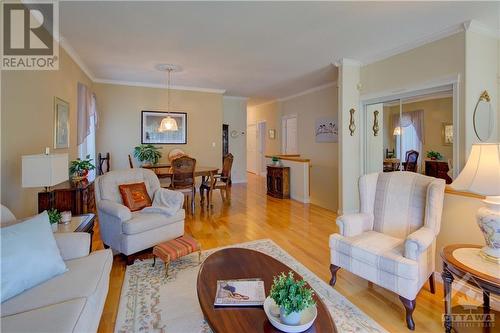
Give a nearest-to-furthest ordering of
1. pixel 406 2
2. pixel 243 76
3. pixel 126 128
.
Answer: pixel 406 2 < pixel 243 76 < pixel 126 128

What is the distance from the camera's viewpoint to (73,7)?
105 inches

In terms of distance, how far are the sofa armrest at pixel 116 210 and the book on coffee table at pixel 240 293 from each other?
61.8 inches

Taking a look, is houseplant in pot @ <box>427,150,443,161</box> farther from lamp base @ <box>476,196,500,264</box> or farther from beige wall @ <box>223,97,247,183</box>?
beige wall @ <box>223,97,247,183</box>

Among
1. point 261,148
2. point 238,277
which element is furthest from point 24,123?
point 261,148

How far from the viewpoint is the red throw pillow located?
3.15 m

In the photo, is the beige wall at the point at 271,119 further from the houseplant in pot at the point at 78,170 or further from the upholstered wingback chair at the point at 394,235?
the upholstered wingback chair at the point at 394,235

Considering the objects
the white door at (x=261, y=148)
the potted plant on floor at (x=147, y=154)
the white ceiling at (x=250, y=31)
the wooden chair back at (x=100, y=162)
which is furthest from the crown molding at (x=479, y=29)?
the white door at (x=261, y=148)

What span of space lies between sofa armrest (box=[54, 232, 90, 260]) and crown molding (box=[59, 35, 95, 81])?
289cm

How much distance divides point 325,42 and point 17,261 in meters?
3.87

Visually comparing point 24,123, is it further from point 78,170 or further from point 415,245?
point 415,245

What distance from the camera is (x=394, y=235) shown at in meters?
2.42

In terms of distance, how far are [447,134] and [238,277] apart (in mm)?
3261

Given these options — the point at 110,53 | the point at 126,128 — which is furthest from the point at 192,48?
the point at 126,128

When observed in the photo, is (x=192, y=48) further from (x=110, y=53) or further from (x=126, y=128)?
(x=126, y=128)
